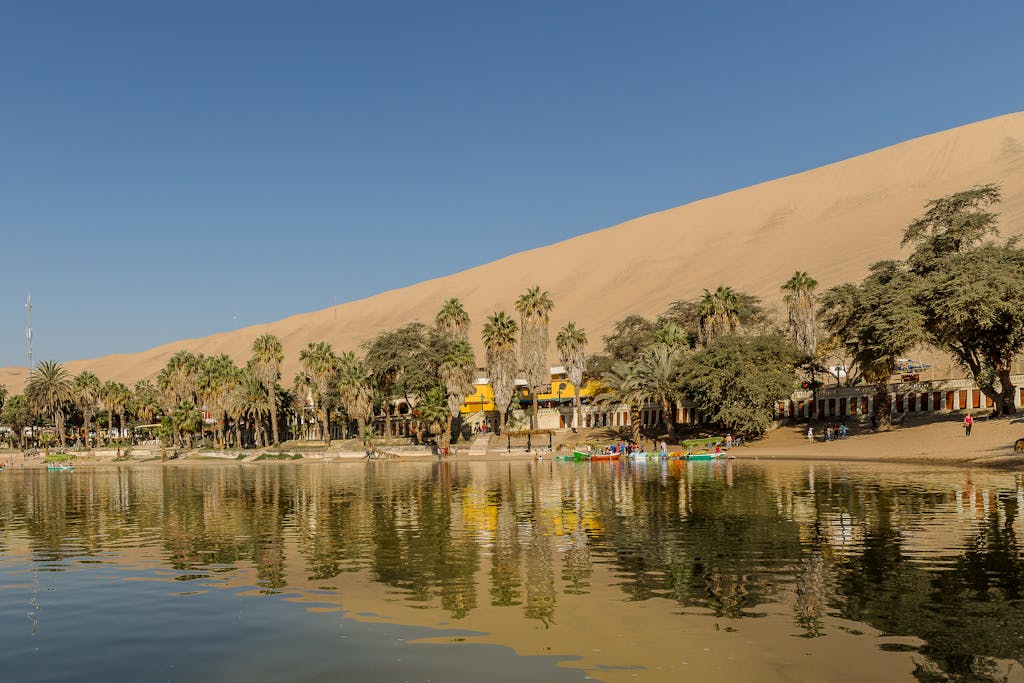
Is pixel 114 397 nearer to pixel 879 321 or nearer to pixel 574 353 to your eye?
pixel 574 353

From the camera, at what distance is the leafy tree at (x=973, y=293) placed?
5262cm

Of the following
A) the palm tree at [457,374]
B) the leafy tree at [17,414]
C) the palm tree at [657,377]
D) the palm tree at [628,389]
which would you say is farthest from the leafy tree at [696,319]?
the leafy tree at [17,414]

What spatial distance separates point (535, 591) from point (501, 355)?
67975 mm

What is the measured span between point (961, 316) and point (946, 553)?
41119 millimetres

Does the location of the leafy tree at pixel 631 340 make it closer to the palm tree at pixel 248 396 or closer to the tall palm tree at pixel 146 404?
the palm tree at pixel 248 396

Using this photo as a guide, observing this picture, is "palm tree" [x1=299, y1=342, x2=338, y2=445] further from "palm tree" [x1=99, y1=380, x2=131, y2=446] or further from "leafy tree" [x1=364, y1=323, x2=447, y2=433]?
"palm tree" [x1=99, y1=380, x2=131, y2=446]

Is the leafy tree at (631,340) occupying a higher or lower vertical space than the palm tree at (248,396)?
higher

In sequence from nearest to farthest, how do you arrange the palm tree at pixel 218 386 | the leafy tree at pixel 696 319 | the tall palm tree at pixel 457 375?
1. the tall palm tree at pixel 457 375
2. the leafy tree at pixel 696 319
3. the palm tree at pixel 218 386

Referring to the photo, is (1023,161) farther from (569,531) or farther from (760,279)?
(569,531)

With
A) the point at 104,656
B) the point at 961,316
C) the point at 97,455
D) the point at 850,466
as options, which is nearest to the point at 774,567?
the point at 104,656

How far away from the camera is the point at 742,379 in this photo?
2598 inches

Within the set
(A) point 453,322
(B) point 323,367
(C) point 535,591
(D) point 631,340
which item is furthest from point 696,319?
(C) point 535,591

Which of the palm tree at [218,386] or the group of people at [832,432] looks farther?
the palm tree at [218,386]

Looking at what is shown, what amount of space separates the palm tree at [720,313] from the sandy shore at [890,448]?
11820 mm
